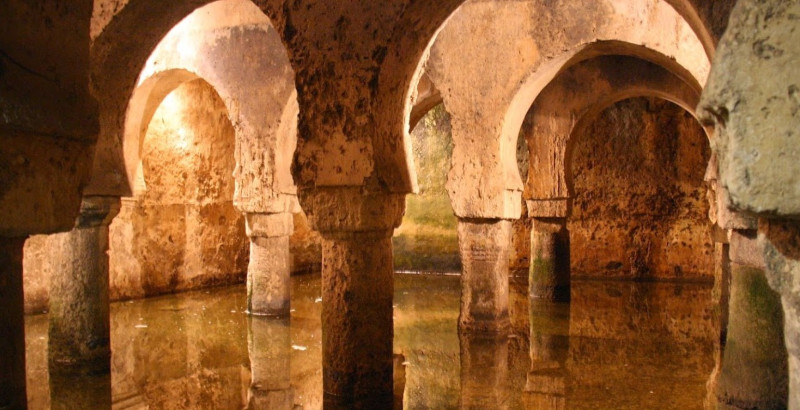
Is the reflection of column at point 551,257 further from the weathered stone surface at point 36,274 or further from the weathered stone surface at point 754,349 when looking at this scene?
the weathered stone surface at point 36,274

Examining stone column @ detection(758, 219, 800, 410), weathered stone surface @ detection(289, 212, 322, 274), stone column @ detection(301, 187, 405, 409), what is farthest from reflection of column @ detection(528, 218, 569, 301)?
stone column @ detection(758, 219, 800, 410)

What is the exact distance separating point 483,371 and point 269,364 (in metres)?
1.94

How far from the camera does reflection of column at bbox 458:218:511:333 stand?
22.2ft

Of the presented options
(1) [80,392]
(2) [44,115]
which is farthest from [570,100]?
(2) [44,115]

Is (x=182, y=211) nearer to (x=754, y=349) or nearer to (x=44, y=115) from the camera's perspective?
(x=754, y=349)

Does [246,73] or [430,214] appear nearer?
[246,73]

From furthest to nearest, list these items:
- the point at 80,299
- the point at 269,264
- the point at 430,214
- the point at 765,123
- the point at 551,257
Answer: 1. the point at 430,214
2. the point at 551,257
3. the point at 269,264
4. the point at 80,299
5. the point at 765,123

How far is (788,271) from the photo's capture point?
4.11 feet

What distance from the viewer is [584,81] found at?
915 centimetres

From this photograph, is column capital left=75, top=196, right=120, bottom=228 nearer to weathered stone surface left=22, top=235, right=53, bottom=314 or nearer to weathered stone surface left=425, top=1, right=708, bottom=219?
weathered stone surface left=22, top=235, right=53, bottom=314

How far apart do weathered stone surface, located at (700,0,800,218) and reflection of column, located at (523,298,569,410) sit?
3.72 meters

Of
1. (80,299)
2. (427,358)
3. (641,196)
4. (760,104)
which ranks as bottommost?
(427,358)

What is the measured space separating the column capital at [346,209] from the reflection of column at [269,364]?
5.04 feet

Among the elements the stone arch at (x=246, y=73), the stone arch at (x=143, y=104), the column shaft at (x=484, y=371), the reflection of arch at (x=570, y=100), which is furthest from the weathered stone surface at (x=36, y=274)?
the reflection of arch at (x=570, y=100)
